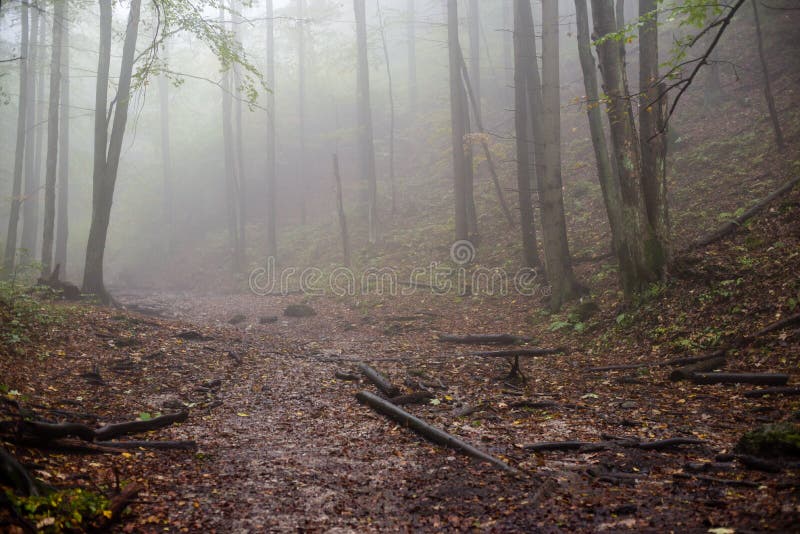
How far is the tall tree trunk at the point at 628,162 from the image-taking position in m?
8.82

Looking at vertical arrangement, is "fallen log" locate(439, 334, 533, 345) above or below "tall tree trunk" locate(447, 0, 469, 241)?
below

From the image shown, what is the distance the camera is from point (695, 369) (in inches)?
256

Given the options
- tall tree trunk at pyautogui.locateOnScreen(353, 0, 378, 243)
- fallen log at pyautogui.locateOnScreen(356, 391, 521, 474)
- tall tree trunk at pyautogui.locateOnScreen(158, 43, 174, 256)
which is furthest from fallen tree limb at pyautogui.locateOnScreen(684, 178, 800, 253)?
tall tree trunk at pyautogui.locateOnScreen(158, 43, 174, 256)

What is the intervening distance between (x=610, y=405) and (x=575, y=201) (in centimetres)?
1185

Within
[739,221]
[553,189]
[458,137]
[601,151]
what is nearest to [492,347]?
[553,189]

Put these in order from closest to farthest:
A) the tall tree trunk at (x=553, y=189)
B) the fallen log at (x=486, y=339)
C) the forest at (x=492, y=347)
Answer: the forest at (x=492, y=347), the fallen log at (x=486, y=339), the tall tree trunk at (x=553, y=189)

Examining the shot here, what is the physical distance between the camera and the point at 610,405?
5.97 meters

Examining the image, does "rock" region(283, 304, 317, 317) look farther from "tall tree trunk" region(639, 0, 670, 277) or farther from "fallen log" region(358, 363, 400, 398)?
"tall tree trunk" region(639, 0, 670, 277)

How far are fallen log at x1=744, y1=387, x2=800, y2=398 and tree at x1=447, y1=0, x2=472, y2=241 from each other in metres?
11.8

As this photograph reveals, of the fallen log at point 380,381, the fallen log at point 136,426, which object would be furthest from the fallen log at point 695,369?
the fallen log at point 136,426

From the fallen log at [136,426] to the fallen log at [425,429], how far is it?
2302 millimetres

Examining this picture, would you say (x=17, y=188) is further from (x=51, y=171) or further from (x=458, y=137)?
(x=458, y=137)

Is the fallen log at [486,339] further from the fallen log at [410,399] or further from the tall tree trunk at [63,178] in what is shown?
the tall tree trunk at [63,178]

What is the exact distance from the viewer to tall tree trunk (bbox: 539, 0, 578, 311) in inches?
430
